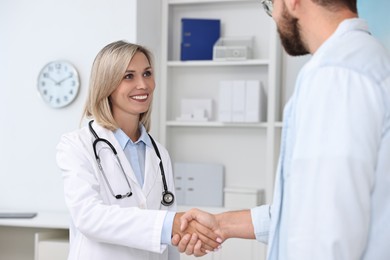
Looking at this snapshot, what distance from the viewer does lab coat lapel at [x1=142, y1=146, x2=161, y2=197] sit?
2.20 m

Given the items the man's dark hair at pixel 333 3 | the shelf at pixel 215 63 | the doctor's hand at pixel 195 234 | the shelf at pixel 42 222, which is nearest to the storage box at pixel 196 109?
the shelf at pixel 215 63

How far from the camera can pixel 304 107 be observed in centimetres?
114

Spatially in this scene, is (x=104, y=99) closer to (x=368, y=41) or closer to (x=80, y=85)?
(x=368, y=41)

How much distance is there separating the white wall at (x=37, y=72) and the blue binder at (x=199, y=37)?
220mm

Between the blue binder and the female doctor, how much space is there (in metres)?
1.65

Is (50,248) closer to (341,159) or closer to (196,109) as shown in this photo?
(196,109)

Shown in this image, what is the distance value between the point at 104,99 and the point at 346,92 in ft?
4.38

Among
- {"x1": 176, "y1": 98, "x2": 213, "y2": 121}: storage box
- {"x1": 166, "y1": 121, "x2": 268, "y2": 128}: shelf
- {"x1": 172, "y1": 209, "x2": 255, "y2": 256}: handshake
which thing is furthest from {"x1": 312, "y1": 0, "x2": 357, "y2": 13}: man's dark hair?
{"x1": 176, "y1": 98, "x2": 213, "y2": 121}: storage box

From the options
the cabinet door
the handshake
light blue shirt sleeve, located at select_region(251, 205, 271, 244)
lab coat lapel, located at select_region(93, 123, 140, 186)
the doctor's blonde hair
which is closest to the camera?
light blue shirt sleeve, located at select_region(251, 205, 271, 244)

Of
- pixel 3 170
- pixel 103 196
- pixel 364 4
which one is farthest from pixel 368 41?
pixel 3 170

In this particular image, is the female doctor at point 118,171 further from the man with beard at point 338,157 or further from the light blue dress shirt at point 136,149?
the man with beard at point 338,157

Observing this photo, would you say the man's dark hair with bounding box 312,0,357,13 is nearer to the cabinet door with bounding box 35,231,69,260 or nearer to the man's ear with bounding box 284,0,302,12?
the man's ear with bounding box 284,0,302,12

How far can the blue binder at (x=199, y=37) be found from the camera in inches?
160

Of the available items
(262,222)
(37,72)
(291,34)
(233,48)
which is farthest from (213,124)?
(291,34)
